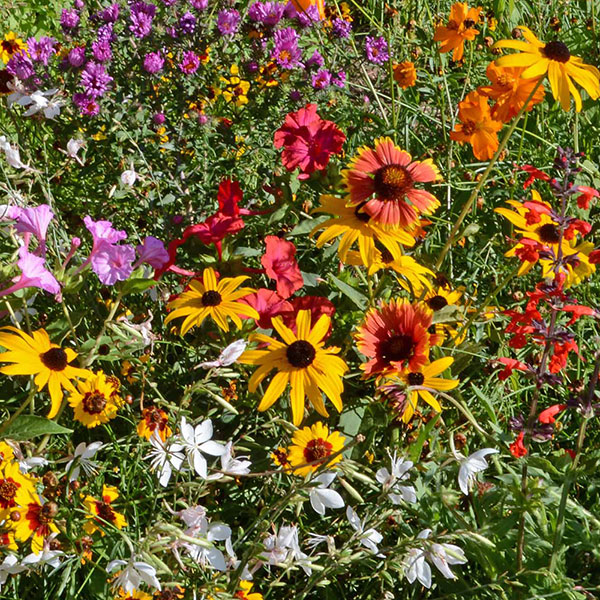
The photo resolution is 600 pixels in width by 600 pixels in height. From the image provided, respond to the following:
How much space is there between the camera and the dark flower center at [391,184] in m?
1.41

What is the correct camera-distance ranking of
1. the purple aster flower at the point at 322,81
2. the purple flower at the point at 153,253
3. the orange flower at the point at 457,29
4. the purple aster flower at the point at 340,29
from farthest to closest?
the purple aster flower at the point at 340,29, the purple aster flower at the point at 322,81, the orange flower at the point at 457,29, the purple flower at the point at 153,253

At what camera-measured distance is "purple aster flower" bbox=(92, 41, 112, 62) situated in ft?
7.07

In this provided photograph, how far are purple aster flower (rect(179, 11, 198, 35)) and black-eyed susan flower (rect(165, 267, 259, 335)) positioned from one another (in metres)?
1.00

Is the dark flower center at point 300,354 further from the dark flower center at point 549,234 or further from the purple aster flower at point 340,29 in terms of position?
the purple aster flower at point 340,29

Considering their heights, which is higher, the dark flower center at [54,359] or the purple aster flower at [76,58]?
the purple aster flower at [76,58]

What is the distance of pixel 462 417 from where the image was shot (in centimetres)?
179

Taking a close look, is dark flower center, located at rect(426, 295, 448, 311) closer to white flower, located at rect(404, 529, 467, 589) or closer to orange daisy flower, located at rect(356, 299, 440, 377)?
orange daisy flower, located at rect(356, 299, 440, 377)

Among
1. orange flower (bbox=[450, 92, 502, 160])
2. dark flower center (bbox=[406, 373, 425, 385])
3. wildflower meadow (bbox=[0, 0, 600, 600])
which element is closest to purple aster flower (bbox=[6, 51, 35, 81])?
wildflower meadow (bbox=[0, 0, 600, 600])

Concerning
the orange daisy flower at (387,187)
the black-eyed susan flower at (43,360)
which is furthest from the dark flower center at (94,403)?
the orange daisy flower at (387,187)

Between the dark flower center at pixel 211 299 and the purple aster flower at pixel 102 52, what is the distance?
102 cm

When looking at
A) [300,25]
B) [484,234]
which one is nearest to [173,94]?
[300,25]

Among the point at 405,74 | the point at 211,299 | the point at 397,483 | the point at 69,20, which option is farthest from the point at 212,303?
the point at 69,20

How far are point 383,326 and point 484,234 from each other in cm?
101

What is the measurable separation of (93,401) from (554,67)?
1069 mm
